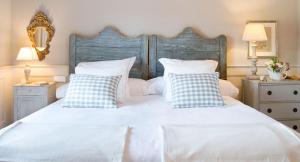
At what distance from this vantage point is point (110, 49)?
3.56 meters

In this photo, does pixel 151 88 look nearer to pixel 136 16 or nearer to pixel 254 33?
pixel 136 16

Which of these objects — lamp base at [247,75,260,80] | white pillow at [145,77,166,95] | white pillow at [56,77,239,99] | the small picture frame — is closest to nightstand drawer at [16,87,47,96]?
white pillow at [56,77,239,99]

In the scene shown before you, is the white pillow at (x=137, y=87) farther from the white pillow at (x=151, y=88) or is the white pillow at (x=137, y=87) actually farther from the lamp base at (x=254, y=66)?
the lamp base at (x=254, y=66)

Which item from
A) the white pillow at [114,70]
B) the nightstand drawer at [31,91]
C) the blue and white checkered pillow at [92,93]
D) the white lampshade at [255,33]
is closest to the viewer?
the blue and white checkered pillow at [92,93]

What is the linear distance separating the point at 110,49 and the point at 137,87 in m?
0.68

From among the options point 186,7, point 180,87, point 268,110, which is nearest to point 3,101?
point 180,87

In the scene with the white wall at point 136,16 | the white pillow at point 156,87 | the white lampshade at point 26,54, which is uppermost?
the white wall at point 136,16

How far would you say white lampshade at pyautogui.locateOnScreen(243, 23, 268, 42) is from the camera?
3.38 metres

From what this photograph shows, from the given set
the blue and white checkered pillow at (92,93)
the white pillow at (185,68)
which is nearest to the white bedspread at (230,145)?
the blue and white checkered pillow at (92,93)

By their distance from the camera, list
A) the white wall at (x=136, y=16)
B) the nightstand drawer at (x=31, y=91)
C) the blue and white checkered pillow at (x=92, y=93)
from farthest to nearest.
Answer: the white wall at (x=136, y=16) → the nightstand drawer at (x=31, y=91) → the blue and white checkered pillow at (x=92, y=93)

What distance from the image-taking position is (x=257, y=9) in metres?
3.68

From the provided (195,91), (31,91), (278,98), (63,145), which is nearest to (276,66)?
(278,98)

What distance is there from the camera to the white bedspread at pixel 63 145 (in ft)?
4.90

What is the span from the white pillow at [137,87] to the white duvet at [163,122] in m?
0.23
